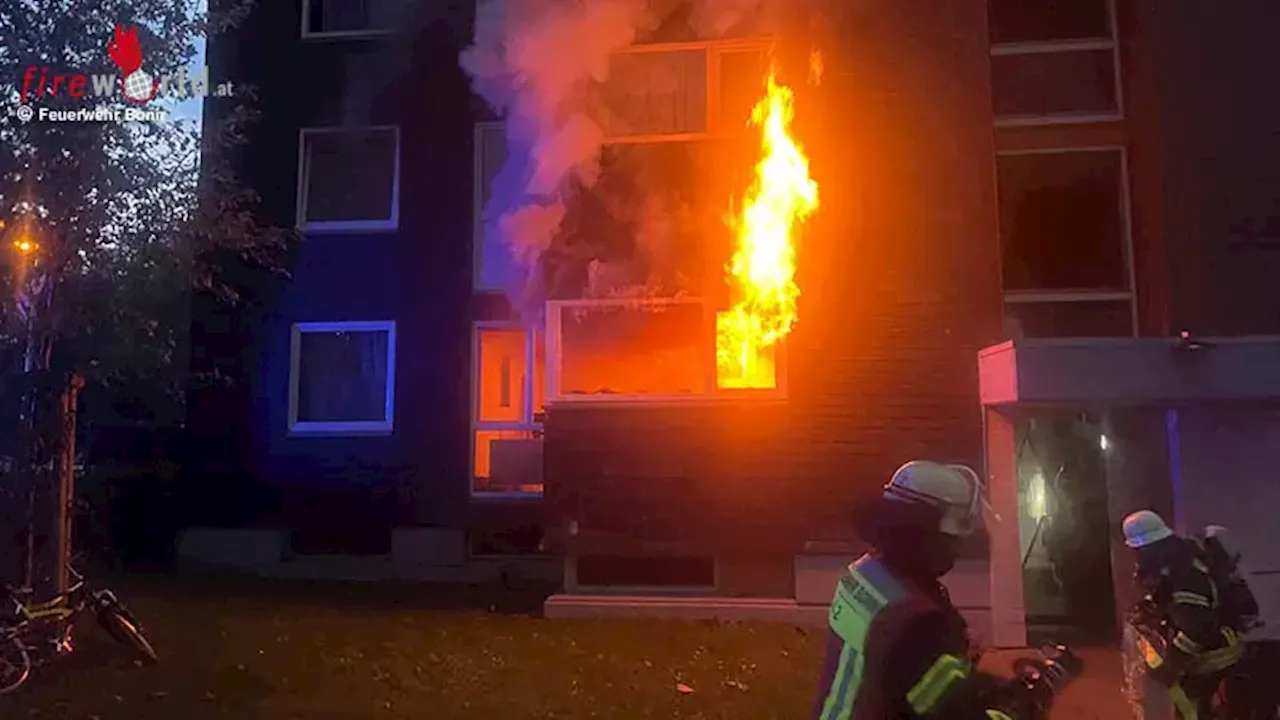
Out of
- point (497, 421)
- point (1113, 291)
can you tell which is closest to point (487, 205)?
point (497, 421)

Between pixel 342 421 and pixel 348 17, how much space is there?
5662mm

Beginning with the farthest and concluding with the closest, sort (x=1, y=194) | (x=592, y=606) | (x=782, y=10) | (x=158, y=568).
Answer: (x=158, y=568), (x=782, y=10), (x=592, y=606), (x=1, y=194)

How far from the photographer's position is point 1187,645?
5.19 meters

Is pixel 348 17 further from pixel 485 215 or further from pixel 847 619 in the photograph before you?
pixel 847 619

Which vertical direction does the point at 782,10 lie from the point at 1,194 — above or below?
above

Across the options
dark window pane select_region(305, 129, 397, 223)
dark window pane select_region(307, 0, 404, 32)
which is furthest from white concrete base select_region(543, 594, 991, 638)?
dark window pane select_region(307, 0, 404, 32)

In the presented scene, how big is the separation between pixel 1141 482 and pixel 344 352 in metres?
9.61

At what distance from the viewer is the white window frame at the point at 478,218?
533 inches

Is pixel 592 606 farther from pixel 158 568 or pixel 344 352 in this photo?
pixel 158 568

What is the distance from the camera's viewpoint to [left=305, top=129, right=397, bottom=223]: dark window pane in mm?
14070

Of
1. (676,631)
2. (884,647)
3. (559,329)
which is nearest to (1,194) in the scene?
(559,329)

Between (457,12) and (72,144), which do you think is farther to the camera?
(457,12)

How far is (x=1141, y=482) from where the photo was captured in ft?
33.4

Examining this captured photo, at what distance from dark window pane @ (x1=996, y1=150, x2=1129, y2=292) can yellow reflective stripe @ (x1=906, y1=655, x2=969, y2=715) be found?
10.1 meters
